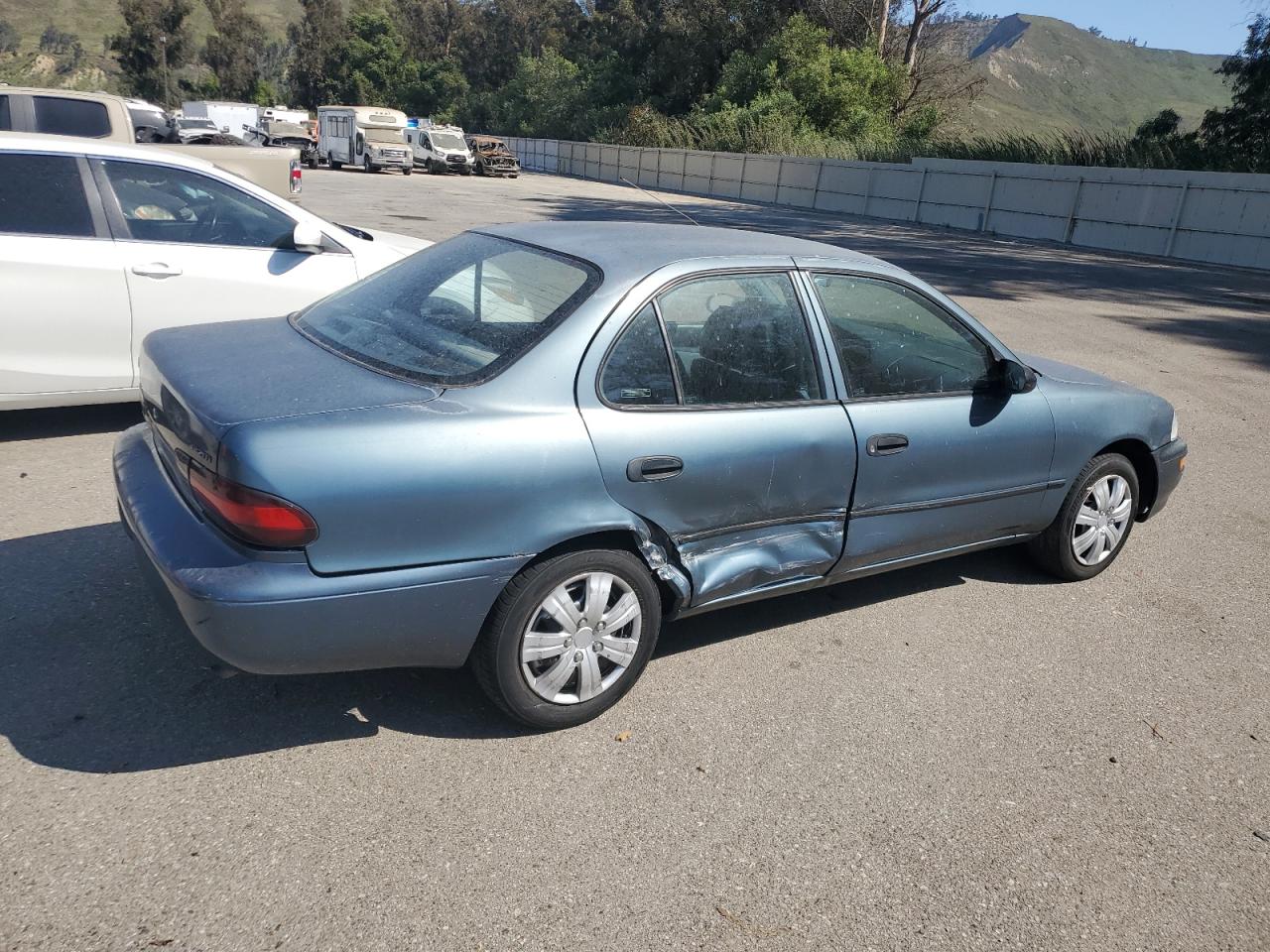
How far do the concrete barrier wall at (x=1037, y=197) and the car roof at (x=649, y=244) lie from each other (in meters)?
22.2

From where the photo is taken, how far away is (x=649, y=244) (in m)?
3.78

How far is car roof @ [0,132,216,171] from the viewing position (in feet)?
18.0

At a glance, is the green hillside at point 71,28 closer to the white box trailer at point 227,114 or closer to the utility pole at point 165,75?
the utility pole at point 165,75

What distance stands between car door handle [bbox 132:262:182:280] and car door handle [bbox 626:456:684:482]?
373 centimetres

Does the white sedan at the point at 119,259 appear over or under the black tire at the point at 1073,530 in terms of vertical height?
over

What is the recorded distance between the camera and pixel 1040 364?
4.87m

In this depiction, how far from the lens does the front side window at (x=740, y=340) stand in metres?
3.51

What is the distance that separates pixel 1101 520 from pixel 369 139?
39.8m

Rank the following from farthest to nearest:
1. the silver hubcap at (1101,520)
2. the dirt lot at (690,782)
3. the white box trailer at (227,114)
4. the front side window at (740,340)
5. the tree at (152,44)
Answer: the tree at (152,44)
the white box trailer at (227,114)
the silver hubcap at (1101,520)
the front side window at (740,340)
the dirt lot at (690,782)

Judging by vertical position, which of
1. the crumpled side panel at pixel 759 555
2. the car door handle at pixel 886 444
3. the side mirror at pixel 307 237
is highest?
the side mirror at pixel 307 237

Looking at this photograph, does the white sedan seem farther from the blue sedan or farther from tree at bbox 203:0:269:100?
tree at bbox 203:0:269:100

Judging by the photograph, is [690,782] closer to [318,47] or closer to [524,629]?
[524,629]

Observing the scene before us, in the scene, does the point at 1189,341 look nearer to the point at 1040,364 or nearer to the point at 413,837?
the point at 1040,364

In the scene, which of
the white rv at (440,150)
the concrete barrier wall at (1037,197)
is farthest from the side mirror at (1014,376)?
the white rv at (440,150)
